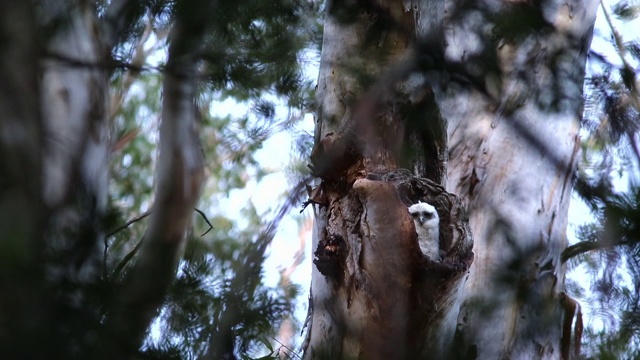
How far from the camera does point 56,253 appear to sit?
1224 millimetres

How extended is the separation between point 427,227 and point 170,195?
1.05 meters

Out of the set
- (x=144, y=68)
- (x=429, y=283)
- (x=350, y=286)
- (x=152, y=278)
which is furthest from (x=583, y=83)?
(x=152, y=278)

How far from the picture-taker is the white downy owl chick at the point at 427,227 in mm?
2418

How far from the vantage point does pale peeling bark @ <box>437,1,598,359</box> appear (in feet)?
8.49

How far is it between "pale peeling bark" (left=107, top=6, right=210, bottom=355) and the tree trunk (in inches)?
22.7

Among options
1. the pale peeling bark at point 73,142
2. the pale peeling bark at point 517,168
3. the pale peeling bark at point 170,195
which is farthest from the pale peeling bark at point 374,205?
the pale peeling bark at point 73,142

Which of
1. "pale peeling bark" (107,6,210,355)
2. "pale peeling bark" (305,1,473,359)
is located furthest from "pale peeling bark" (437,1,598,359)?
"pale peeling bark" (107,6,210,355)

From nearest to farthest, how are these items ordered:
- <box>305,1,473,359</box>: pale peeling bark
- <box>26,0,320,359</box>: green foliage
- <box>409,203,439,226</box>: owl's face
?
<box>26,0,320,359</box>: green foliage < <box>305,1,473,359</box>: pale peeling bark < <box>409,203,439,226</box>: owl's face

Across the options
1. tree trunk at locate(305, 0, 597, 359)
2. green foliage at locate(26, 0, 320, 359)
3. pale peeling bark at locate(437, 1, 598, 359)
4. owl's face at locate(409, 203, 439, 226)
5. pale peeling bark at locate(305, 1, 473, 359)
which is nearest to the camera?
green foliage at locate(26, 0, 320, 359)

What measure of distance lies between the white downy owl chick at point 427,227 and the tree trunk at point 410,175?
0.04m

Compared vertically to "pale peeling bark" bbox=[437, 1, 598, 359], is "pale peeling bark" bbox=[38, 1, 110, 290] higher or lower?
lower

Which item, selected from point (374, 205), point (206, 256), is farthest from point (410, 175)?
point (206, 256)

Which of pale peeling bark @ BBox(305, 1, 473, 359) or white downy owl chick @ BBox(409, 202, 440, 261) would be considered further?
white downy owl chick @ BBox(409, 202, 440, 261)

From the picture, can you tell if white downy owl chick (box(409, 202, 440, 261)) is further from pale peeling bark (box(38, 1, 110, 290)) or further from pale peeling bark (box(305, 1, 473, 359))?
pale peeling bark (box(38, 1, 110, 290))
